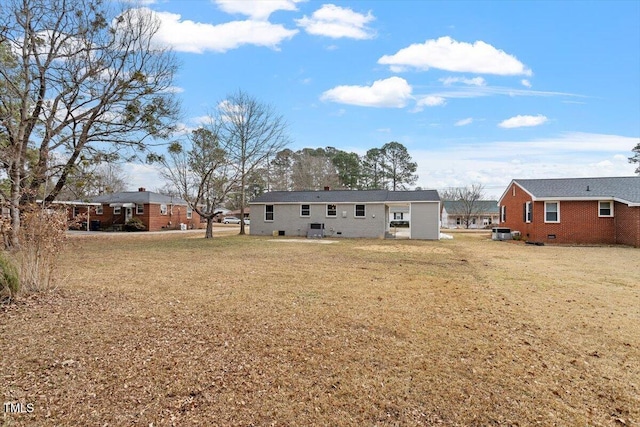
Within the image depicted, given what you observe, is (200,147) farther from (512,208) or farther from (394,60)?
(512,208)

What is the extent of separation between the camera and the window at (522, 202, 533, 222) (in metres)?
21.3

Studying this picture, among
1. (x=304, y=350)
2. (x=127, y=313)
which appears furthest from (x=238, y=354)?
(x=127, y=313)

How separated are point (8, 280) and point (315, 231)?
771 inches

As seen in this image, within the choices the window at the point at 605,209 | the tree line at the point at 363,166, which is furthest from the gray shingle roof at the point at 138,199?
the window at the point at 605,209

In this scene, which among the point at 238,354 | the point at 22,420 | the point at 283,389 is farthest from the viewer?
the point at 238,354

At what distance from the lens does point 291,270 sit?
951 centimetres

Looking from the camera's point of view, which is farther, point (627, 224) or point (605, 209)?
point (605, 209)

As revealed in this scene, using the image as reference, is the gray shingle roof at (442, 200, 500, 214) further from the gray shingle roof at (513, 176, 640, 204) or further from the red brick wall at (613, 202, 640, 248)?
the red brick wall at (613, 202, 640, 248)

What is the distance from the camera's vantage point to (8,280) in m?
5.40

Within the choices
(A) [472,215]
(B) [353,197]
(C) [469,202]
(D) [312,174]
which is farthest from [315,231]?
(A) [472,215]

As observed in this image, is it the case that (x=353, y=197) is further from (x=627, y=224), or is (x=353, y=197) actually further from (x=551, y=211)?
(x=627, y=224)

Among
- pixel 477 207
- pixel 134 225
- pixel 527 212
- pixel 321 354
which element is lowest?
pixel 321 354

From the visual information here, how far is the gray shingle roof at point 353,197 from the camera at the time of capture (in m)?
23.3

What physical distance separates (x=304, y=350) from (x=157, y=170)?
20429 millimetres
